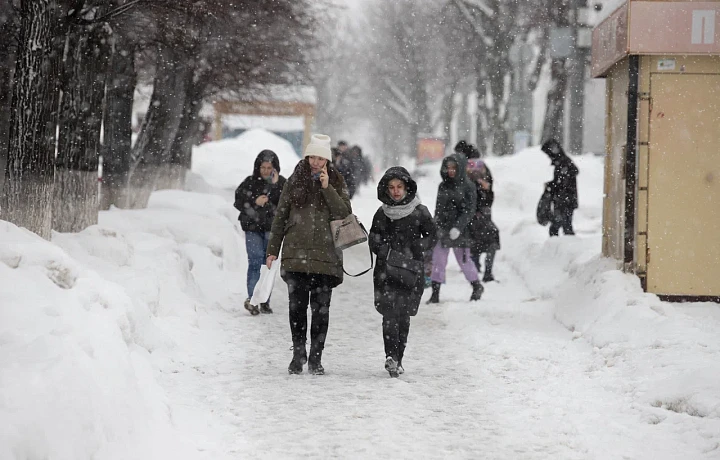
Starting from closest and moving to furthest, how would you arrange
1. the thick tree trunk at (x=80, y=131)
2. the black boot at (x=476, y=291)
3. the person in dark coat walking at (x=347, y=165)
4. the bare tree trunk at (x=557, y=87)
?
the thick tree trunk at (x=80, y=131) → the black boot at (x=476, y=291) → the person in dark coat walking at (x=347, y=165) → the bare tree trunk at (x=557, y=87)

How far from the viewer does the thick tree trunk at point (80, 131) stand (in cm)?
1188

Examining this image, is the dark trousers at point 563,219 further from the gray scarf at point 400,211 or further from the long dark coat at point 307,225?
the long dark coat at point 307,225

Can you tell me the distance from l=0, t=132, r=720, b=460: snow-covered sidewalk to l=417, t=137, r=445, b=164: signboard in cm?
4237

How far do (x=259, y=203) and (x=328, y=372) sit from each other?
11.2 ft

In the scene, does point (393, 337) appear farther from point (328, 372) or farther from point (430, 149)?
point (430, 149)

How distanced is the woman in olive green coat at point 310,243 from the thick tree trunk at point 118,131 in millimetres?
8161

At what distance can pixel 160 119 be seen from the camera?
18.1m

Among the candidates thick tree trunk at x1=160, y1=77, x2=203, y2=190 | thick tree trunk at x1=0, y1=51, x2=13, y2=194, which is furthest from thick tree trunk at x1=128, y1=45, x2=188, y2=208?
thick tree trunk at x1=0, y1=51, x2=13, y2=194

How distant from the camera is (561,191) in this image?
1650cm

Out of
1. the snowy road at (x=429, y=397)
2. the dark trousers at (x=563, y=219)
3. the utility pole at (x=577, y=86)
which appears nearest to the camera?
the snowy road at (x=429, y=397)

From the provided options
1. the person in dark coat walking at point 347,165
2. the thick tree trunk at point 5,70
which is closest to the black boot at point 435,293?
the thick tree trunk at point 5,70

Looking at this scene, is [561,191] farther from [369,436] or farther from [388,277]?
[369,436]

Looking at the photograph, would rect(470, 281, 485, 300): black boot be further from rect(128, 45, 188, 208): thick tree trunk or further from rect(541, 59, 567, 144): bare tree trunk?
rect(541, 59, 567, 144): bare tree trunk

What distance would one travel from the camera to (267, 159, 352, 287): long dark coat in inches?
305
